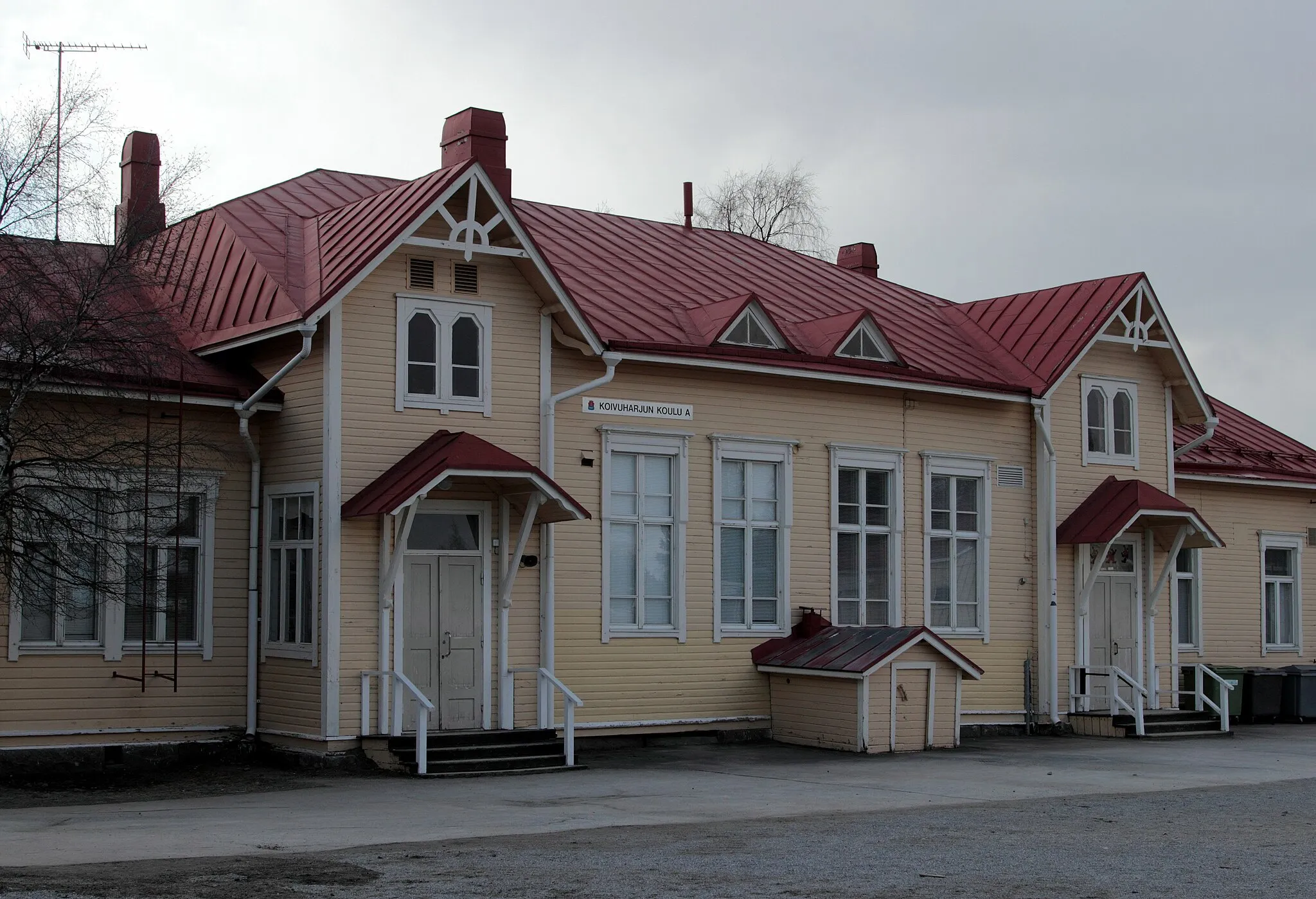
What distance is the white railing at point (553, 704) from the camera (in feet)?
57.8

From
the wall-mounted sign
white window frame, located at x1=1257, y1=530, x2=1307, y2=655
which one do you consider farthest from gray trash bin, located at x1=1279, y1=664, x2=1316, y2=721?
the wall-mounted sign

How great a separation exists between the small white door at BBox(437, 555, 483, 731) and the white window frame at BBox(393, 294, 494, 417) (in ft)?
5.75

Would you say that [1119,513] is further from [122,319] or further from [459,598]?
[122,319]

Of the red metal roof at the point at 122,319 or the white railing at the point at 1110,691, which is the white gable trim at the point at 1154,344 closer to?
the white railing at the point at 1110,691

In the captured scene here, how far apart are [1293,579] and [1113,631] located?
21.0 ft

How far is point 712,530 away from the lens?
801 inches

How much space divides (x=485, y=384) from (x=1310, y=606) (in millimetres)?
17639

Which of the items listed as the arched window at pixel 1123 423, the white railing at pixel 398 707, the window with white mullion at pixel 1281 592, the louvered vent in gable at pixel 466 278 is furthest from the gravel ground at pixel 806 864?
the window with white mullion at pixel 1281 592

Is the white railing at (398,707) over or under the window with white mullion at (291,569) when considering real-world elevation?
under

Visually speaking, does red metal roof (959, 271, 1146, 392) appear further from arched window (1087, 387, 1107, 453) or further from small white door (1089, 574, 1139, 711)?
small white door (1089, 574, 1139, 711)

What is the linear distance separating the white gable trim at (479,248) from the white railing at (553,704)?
150 inches

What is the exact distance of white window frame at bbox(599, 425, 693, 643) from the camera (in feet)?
63.7

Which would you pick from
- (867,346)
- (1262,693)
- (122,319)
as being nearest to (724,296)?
(867,346)

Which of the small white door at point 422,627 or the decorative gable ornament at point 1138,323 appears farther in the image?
the decorative gable ornament at point 1138,323
